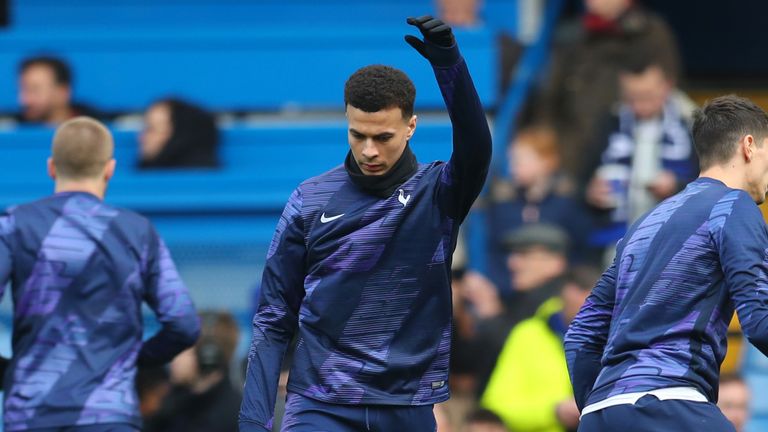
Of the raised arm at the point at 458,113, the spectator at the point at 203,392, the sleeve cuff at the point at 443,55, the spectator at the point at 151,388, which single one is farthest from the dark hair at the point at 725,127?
the spectator at the point at 151,388

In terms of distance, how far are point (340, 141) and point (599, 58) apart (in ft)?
6.27

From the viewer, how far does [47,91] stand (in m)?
9.90

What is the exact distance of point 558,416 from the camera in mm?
7281

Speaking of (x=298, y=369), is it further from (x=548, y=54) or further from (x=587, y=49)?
(x=548, y=54)

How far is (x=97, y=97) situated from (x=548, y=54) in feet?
12.2

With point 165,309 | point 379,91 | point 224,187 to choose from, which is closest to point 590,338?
point 379,91

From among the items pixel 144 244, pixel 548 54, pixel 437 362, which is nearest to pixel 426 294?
pixel 437 362

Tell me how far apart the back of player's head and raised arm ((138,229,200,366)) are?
0.38 m

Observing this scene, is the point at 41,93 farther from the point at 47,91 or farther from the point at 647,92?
the point at 647,92

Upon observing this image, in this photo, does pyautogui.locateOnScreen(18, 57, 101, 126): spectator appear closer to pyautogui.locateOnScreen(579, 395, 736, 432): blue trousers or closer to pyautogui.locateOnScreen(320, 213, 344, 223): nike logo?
pyautogui.locateOnScreen(320, 213, 344, 223): nike logo

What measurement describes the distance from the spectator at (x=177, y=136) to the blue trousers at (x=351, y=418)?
5081 mm

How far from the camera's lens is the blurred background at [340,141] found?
7703 mm

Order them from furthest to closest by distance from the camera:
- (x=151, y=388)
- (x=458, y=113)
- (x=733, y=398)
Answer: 1. (x=151, y=388)
2. (x=733, y=398)
3. (x=458, y=113)

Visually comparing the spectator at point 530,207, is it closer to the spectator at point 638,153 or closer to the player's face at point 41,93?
the spectator at point 638,153
